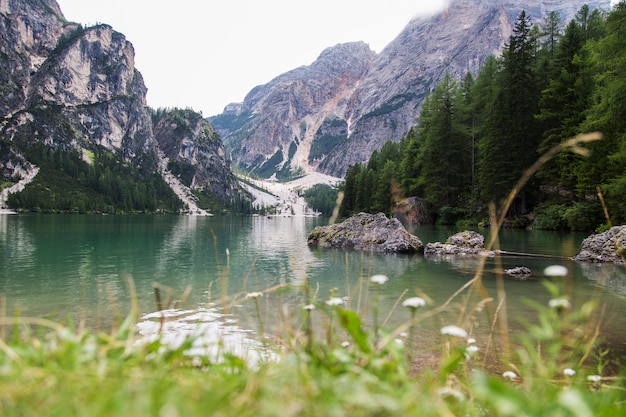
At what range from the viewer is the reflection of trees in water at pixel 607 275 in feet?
37.8

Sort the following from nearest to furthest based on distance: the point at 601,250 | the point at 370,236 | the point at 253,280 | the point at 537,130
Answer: the point at 253,280
the point at 601,250
the point at 370,236
the point at 537,130

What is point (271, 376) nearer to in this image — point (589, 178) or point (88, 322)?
point (88, 322)

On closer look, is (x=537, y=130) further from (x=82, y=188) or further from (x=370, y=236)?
(x=82, y=188)

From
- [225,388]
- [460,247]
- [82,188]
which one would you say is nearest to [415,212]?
[460,247]

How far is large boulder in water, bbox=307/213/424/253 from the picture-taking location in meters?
22.9

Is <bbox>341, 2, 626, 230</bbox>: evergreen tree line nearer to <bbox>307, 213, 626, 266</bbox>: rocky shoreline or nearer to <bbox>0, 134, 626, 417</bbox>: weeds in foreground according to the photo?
<bbox>307, 213, 626, 266</bbox>: rocky shoreline

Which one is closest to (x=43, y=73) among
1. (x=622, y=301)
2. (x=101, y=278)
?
(x=101, y=278)

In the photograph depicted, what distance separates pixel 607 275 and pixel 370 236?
1325 cm

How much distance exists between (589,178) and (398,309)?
24.7 metres

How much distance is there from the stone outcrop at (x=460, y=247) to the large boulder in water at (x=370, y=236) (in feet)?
4.51

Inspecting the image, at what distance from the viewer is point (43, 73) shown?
609 ft

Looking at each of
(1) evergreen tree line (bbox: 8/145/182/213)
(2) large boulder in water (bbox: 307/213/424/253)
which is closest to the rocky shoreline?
(2) large boulder in water (bbox: 307/213/424/253)

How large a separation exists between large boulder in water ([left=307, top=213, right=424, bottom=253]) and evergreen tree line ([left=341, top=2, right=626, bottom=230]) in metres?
3.02

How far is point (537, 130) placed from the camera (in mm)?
38969
